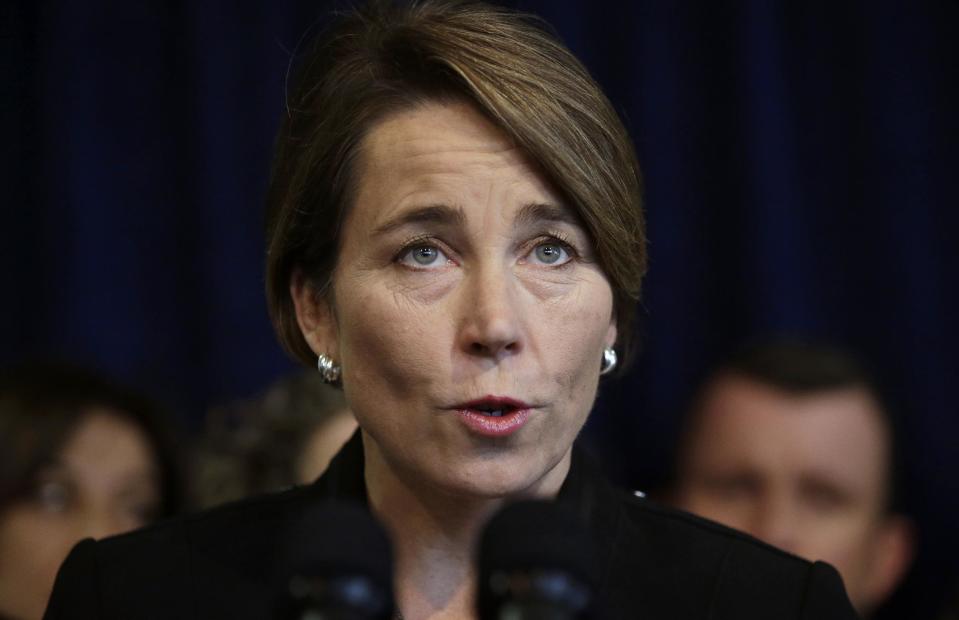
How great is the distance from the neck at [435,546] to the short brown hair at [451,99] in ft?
0.89

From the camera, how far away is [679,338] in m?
3.34

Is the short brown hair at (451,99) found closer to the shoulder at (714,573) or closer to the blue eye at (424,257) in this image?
the blue eye at (424,257)

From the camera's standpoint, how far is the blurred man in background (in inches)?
115

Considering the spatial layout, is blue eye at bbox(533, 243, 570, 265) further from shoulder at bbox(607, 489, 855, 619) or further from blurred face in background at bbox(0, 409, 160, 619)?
blurred face in background at bbox(0, 409, 160, 619)

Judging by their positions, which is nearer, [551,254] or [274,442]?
[551,254]

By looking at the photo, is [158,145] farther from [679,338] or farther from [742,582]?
[742,582]

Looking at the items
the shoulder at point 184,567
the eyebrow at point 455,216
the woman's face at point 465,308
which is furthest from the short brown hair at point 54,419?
the eyebrow at point 455,216

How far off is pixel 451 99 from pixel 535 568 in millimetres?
688

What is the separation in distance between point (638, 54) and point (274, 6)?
781mm

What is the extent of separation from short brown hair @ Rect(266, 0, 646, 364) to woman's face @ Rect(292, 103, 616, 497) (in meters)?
0.02

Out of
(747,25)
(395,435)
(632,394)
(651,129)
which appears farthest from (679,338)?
(395,435)

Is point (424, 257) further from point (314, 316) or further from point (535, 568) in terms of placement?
point (535, 568)

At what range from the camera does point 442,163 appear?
1.59 meters

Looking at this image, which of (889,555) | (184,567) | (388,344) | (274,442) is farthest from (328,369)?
(889,555)
